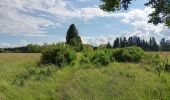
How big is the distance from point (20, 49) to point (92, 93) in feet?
322

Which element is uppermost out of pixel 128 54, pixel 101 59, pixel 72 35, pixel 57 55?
pixel 72 35

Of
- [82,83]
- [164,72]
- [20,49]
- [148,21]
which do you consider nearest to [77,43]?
[20,49]

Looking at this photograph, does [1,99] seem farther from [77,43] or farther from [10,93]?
[77,43]

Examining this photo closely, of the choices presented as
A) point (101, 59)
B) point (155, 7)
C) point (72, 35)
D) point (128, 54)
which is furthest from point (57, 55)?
point (72, 35)

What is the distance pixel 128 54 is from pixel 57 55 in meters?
13.9

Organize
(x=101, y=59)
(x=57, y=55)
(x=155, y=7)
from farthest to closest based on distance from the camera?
1. (x=101, y=59)
2. (x=57, y=55)
3. (x=155, y=7)

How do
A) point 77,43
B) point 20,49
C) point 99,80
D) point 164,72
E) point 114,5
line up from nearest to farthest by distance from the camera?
point 114,5 < point 99,80 < point 164,72 < point 77,43 < point 20,49

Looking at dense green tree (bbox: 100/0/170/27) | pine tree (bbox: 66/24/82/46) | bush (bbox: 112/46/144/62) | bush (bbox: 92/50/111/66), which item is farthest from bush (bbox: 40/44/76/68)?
pine tree (bbox: 66/24/82/46)

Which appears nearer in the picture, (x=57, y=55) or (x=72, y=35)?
(x=57, y=55)

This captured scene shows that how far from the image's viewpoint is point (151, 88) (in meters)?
21.6

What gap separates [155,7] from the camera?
1211 centimetres

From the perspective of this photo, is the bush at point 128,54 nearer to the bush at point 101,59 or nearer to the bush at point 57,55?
the bush at point 101,59

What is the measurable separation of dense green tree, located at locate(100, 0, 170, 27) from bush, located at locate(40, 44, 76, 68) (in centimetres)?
3320

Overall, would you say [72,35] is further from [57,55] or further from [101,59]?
[57,55]
